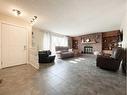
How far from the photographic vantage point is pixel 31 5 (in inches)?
105

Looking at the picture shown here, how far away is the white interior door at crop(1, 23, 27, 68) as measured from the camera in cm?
344

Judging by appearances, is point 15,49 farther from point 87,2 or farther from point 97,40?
point 97,40

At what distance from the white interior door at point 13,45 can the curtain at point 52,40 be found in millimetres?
2763

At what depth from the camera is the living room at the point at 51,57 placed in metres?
1.99

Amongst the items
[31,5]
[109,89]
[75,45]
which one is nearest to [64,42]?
[75,45]

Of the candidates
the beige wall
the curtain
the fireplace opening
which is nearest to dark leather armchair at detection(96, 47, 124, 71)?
the beige wall

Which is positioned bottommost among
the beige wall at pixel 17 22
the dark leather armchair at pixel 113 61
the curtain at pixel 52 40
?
the dark leather armchair at pixel 113 61

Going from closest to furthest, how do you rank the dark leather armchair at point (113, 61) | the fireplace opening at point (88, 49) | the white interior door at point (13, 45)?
the dark leather armchair at point (113, 61) → the white interior door at point (13, 45) → the fireplace opening at point (88, 49)

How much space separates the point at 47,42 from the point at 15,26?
11.3 ft

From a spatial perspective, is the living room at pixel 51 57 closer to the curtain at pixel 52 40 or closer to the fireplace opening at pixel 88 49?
the curtain at pixel 52 40

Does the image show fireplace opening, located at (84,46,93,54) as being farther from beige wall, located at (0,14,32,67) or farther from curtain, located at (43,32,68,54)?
beige wall, located at (0,14,32,67)

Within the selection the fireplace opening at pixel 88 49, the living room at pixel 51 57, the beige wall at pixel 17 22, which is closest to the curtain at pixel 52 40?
the living room at pixel 51 57

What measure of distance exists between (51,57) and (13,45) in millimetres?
2212

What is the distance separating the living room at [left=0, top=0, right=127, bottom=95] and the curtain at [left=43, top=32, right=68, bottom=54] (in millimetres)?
105
